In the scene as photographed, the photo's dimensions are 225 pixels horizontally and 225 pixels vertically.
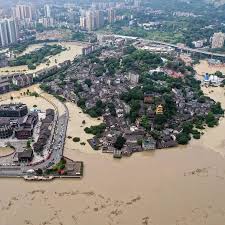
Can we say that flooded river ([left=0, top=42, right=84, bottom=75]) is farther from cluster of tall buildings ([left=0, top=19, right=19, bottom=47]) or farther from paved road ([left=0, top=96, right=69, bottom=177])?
paved road ([left=0, top=96, right=69, bottom=177])

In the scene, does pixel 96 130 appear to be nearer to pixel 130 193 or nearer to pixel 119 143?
pixel 119 143

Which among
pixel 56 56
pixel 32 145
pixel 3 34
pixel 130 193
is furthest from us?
pixel 3 34

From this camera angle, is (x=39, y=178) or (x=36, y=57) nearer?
(x=39, y=178)

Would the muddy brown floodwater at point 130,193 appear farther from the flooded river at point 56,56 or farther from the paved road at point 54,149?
the flooded river at point 56,56

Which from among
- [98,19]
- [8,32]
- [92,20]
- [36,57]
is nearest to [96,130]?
[36,57]

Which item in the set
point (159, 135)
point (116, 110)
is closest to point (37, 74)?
point (116, 110)

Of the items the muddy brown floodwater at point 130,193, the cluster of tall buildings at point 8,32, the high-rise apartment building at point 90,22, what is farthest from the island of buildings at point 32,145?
the high-rise apartment building at point 90,22
